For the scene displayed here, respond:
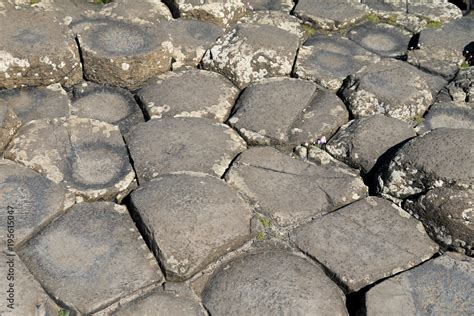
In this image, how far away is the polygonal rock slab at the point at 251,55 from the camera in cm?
419

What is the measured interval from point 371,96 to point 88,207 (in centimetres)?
202

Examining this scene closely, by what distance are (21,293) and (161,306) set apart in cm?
63

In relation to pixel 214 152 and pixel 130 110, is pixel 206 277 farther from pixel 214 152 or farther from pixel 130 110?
pixel 130 110

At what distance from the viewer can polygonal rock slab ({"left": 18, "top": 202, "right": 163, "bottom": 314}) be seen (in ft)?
8.86

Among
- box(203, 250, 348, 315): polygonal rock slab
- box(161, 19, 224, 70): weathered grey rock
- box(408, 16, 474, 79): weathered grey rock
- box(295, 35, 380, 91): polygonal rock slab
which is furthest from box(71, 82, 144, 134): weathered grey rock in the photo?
box(408, 16, 474, 79): weathered grey rock

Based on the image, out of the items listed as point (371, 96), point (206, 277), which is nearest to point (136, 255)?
point (206, 277)

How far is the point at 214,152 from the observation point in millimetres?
3531

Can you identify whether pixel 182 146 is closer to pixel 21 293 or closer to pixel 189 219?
pixel 189 219

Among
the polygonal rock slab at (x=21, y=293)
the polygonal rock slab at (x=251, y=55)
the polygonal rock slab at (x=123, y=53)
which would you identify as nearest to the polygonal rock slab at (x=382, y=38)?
the polygonal rock slab at (x=251, y=55)

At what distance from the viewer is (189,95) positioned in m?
3.97

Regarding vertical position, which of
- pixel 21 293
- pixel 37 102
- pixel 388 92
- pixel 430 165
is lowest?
pixel 37 102

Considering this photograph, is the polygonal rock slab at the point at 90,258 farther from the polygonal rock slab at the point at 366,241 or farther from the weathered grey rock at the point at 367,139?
the weathered grey rock at the point at 367,139

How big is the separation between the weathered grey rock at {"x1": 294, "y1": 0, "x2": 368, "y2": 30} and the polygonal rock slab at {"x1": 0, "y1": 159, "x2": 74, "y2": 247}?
9.05 ft

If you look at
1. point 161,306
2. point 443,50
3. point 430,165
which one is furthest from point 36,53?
point 443,50
